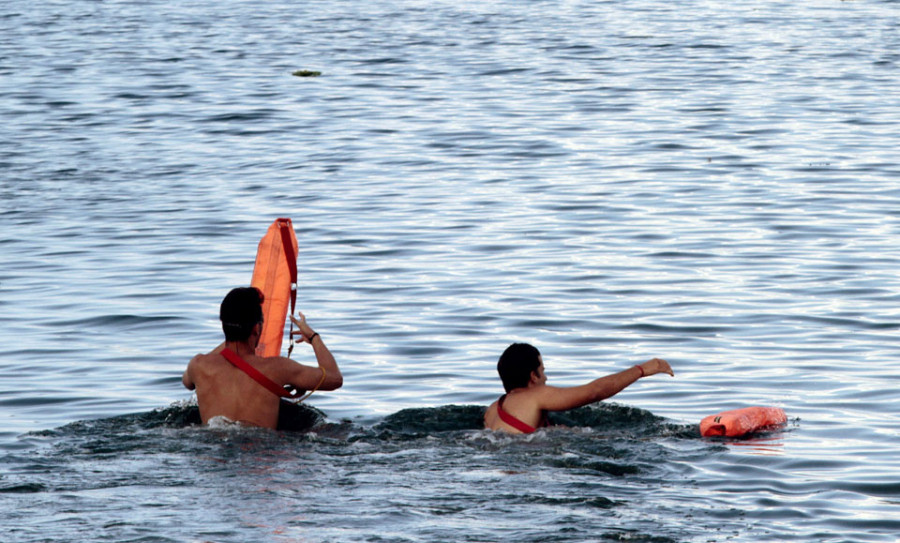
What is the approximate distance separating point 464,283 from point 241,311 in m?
6.26

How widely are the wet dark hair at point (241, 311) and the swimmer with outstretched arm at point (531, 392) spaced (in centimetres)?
176

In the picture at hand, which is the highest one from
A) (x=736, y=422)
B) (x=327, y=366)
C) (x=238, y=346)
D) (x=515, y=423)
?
(x=238, y=346)

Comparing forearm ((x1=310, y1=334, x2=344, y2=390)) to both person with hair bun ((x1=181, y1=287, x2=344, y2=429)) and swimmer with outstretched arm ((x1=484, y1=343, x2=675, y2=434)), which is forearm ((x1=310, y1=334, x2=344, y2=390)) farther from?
swimmer with outstretched arm ((x1=484, y1=343, x2=675, y2=434))

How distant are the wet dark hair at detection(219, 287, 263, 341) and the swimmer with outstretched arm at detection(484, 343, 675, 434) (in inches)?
69.4

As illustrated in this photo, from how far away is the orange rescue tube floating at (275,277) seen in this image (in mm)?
12031

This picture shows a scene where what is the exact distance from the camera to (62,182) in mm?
23891

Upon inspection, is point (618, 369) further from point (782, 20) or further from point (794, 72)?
point (782, 20)

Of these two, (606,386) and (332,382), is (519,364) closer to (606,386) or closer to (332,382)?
(606,386)

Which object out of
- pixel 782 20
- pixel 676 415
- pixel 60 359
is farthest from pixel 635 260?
pixel 782 20

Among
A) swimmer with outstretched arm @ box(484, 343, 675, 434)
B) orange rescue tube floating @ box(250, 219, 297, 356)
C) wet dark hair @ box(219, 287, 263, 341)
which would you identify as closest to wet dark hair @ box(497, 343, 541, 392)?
swimmer with outstretched arm @ box(484, 343, 675, 434)

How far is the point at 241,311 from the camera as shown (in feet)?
34.3

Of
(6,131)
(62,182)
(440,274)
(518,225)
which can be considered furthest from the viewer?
(6,131)

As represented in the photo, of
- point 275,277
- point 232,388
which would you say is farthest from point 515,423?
point 275,277

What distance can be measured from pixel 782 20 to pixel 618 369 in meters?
35.9
